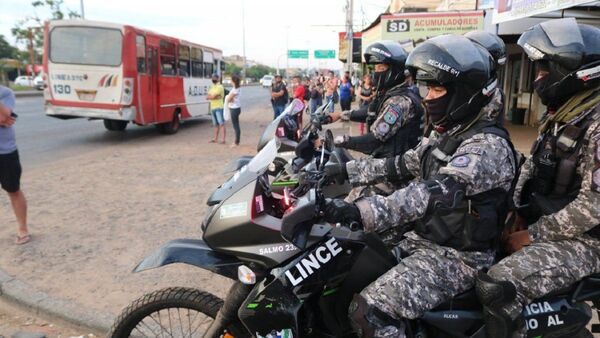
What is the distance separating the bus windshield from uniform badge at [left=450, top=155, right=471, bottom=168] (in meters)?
11.3

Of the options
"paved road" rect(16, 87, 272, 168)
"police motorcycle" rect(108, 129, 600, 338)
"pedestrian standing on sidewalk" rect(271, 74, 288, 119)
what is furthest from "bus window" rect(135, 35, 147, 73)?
"police motorcycle" rect(108, 129, 600, 338)

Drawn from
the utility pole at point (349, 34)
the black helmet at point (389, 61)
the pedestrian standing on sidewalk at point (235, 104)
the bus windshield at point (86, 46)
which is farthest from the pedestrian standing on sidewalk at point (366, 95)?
the utility pole at point (349, 34)

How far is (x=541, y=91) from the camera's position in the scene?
7.79 ft

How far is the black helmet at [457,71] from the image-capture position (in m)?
2.11

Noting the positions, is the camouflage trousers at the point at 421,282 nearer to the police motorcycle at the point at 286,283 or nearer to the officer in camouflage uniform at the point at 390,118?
the police motorcycle at the point at 286,283

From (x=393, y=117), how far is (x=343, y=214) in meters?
2.30

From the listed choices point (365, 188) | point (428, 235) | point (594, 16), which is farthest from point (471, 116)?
point (594, 16)

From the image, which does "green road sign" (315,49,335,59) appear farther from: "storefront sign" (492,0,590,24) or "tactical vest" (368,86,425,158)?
"tactical vest" (368,86,425,158)

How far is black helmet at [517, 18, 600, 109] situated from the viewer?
2.20 m

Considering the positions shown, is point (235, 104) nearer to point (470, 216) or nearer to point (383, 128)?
point (383, 128)

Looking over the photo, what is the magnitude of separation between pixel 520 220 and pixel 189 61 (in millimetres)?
14499

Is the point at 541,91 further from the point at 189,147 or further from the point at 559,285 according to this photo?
the point at 189,147

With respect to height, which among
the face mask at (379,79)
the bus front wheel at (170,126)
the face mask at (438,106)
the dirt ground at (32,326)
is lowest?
the dirt ground at (32,326)

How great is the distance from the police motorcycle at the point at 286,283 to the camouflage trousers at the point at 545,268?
0.32 feet
